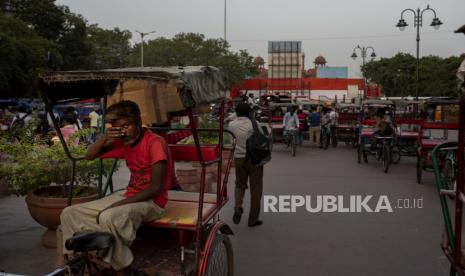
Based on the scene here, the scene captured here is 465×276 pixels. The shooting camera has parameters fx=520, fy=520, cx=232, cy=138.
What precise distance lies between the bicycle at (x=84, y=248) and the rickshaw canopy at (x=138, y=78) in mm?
984

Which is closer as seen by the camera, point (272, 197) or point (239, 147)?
point (239, 147)

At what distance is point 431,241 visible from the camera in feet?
20.6

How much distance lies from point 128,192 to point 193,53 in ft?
159

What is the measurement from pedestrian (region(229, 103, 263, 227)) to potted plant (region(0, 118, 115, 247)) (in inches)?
72.4

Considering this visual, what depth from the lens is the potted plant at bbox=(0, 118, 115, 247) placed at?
561 centimetres

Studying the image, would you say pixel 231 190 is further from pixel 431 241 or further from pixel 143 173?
pixel 143 173

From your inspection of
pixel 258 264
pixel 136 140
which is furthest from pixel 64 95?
pixel 258 264

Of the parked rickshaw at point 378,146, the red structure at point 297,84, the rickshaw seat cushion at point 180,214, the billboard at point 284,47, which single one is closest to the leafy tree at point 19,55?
the red structure at point 297,84

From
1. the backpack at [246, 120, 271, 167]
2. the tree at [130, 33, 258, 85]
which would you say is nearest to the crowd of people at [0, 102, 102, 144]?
the backpack at [246, 120, 271, 167]

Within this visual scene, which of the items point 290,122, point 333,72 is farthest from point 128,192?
point 333,72

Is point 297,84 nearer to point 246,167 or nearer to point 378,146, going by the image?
point 378,146

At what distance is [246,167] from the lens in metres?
7.07

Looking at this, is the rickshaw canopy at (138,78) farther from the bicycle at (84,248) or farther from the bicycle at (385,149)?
the bicycle at (385,149)

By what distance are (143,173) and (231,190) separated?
5.82 metres
